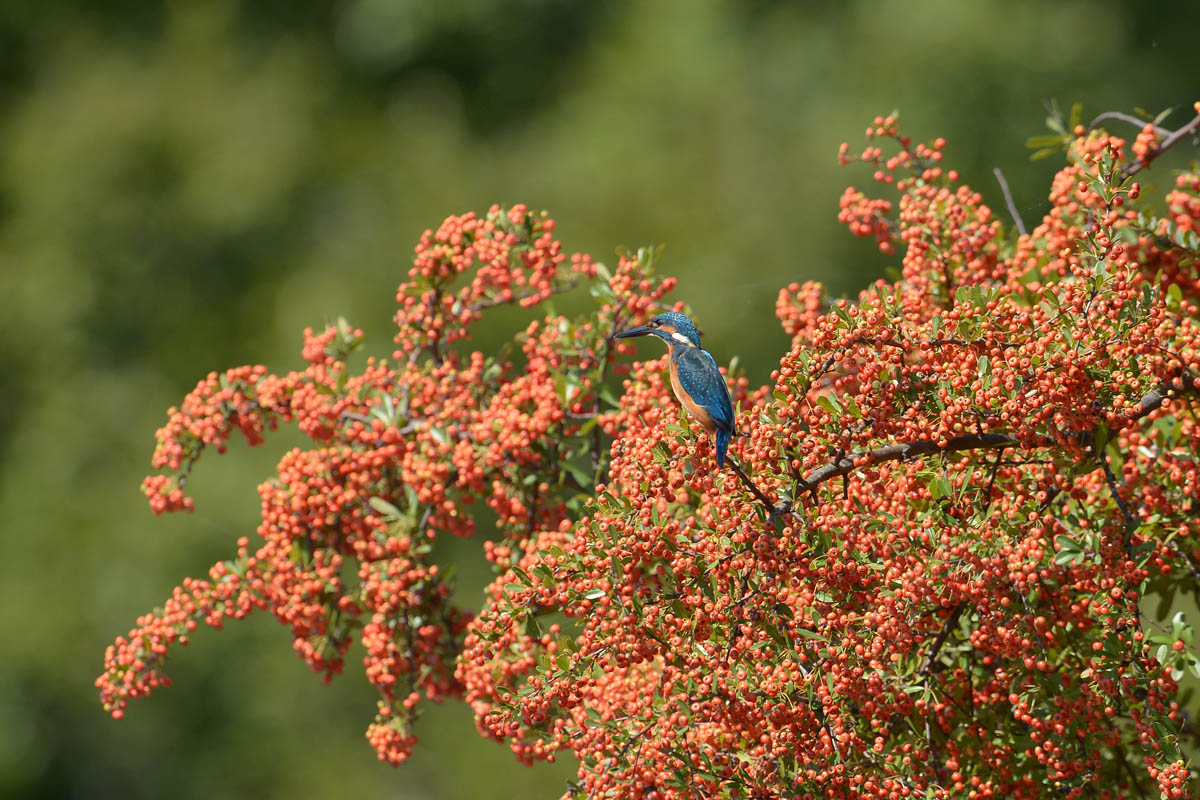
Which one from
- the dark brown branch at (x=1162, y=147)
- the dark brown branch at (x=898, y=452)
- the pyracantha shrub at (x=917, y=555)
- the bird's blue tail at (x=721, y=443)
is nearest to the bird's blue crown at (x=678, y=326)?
the pyracantha shrub at (x=917, y=555)

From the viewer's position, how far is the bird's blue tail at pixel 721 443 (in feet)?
10.5

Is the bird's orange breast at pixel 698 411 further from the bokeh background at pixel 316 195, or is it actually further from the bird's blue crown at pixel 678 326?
the bokeh background at pixel 316 195

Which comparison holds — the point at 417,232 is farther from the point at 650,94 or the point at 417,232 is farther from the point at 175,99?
the point at 175,99

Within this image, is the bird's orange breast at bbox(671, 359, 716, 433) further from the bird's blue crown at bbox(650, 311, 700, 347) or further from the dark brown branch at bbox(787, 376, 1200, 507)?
the bird's blue crown at bbox(650, 311, 700, 347)

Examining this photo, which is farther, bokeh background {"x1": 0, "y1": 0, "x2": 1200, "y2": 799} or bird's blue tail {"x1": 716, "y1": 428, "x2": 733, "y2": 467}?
bokeh background {"x1": 0, "y1": 0, "x2": 1200, "y2": 799}

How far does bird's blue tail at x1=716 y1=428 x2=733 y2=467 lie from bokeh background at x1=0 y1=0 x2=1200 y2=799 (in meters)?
10.0

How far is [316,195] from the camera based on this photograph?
20.8 metres

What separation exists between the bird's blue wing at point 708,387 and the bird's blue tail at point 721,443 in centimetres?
1

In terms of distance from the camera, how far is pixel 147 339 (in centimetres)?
2047

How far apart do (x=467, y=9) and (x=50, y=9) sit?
336 inches

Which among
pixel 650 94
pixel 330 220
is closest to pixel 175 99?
pixel 330 220

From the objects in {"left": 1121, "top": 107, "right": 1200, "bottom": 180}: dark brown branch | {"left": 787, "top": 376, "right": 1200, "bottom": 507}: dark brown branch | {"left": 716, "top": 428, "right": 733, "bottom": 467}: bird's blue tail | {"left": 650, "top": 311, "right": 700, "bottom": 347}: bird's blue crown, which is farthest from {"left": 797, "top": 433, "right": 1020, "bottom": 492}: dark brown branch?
{"left": 1121, "top": 107, "right": 1200, "bottom": 180}: dark brown branch

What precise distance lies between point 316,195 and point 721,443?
18.5 m

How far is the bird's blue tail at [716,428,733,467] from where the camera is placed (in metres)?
3.20
